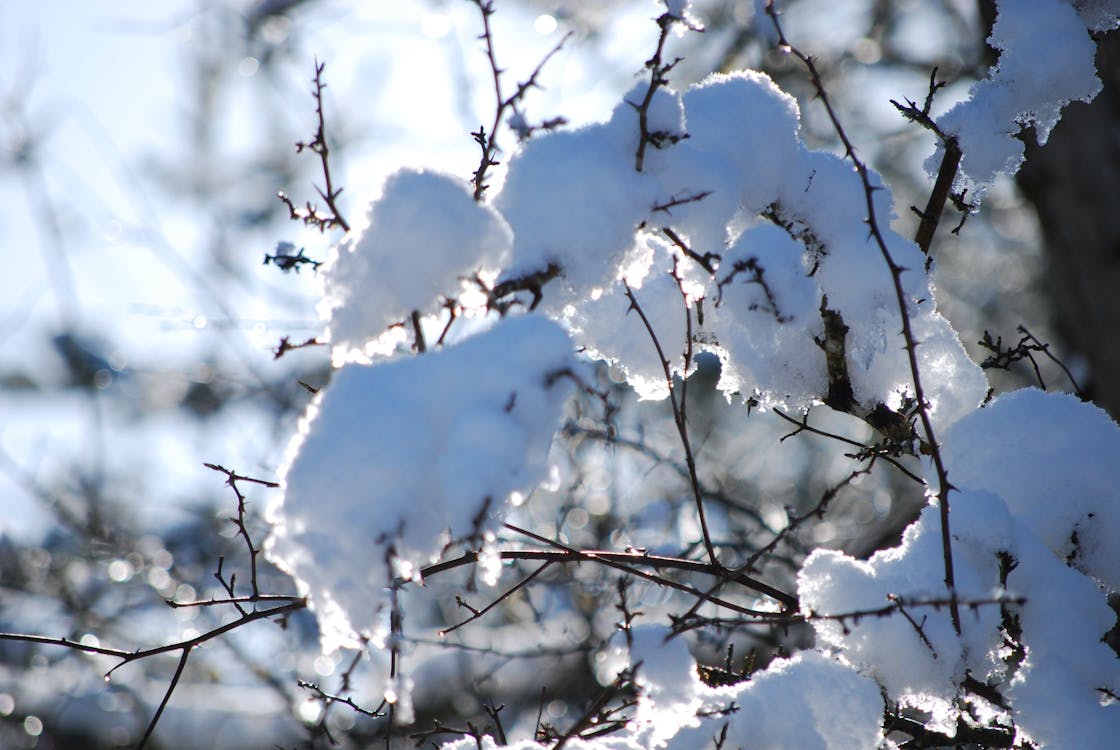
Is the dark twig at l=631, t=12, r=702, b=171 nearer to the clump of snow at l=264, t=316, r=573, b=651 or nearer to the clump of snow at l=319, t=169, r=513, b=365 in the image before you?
the clump of snow at l=319, t=169, r=513, b=365

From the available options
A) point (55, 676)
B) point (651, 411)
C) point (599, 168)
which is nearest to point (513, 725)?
point (651, 411)

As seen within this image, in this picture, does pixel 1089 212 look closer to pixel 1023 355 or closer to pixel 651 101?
pixel 1023 355

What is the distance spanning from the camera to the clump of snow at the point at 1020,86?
189 centimetres

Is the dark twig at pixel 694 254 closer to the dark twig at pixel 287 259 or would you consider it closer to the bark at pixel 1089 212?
the dark twig at pixel 287 259

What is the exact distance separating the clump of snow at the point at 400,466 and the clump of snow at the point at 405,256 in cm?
11

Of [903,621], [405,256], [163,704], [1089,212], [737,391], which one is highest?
[1089,212]

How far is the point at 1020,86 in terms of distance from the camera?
6.29 ft

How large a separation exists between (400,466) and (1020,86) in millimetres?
A: 1734

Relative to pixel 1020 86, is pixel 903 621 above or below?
below

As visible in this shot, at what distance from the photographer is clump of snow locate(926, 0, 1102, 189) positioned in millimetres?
1886

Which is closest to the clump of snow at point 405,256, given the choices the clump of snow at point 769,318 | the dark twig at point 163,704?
the clump of snow at point 769,318

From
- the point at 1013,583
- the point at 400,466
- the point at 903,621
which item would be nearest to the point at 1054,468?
the point at 1013,583

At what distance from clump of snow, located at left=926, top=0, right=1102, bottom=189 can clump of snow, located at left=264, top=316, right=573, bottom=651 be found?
130cm

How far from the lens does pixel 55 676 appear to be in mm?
6645
